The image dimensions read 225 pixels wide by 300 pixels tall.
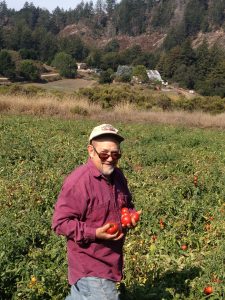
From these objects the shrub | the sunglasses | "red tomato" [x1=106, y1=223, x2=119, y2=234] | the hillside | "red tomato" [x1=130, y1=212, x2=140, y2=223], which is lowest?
the shrub

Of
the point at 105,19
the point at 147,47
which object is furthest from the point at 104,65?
the point at 105,19

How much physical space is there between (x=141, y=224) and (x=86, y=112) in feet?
50.7

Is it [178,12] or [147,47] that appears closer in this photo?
[147,47]

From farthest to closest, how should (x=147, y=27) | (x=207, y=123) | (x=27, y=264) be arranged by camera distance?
1. (x=147, y=27)
2. (x=207, y=123)
3. (x=27, y=264)

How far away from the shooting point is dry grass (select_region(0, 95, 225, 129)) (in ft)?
64.7

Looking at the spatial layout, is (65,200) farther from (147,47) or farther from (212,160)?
(147,47)

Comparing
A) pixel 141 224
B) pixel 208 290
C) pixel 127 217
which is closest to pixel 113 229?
pixel 127 217

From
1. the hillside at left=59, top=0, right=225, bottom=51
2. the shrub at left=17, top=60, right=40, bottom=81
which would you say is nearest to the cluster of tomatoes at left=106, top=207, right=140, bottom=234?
the shrub at left=17, top=60, right=40, bottom=81

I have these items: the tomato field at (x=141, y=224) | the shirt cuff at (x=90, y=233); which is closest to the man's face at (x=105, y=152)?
the shirt cuff at (x=90, y=233)

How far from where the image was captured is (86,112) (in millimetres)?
20781

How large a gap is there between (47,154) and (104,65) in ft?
236

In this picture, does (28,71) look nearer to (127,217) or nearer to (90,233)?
(127,217)

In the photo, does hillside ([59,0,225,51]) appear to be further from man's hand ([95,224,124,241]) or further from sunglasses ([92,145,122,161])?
man's hand ([95,224,124,241])

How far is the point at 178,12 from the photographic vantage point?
141 m
